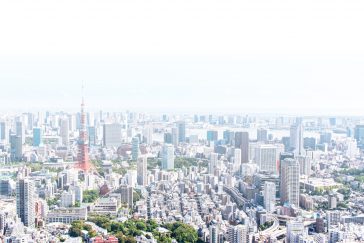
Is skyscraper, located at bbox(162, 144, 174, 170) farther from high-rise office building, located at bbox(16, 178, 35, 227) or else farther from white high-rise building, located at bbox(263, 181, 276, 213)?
high-rise office building, located at bbox(16, 178, 35, 227)

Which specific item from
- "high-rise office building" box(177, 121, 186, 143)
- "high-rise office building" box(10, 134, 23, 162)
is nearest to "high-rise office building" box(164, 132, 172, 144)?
"high-rise office building" box(177, 121, 186, 143)

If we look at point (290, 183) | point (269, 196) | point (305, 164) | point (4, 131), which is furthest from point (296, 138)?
point (4, 131)

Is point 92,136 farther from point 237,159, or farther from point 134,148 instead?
point 237,159

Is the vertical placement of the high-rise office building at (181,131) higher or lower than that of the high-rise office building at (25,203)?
higher

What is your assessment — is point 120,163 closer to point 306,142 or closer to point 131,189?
point 131,189

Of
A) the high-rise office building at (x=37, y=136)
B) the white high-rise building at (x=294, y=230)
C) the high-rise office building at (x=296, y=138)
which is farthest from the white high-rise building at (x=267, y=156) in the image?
the high-rise office building at (x=37, y=136)

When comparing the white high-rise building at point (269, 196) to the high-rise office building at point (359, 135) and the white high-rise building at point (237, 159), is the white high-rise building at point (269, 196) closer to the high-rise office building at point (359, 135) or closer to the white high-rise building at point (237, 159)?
the white high-rise building at point (237, 159)
